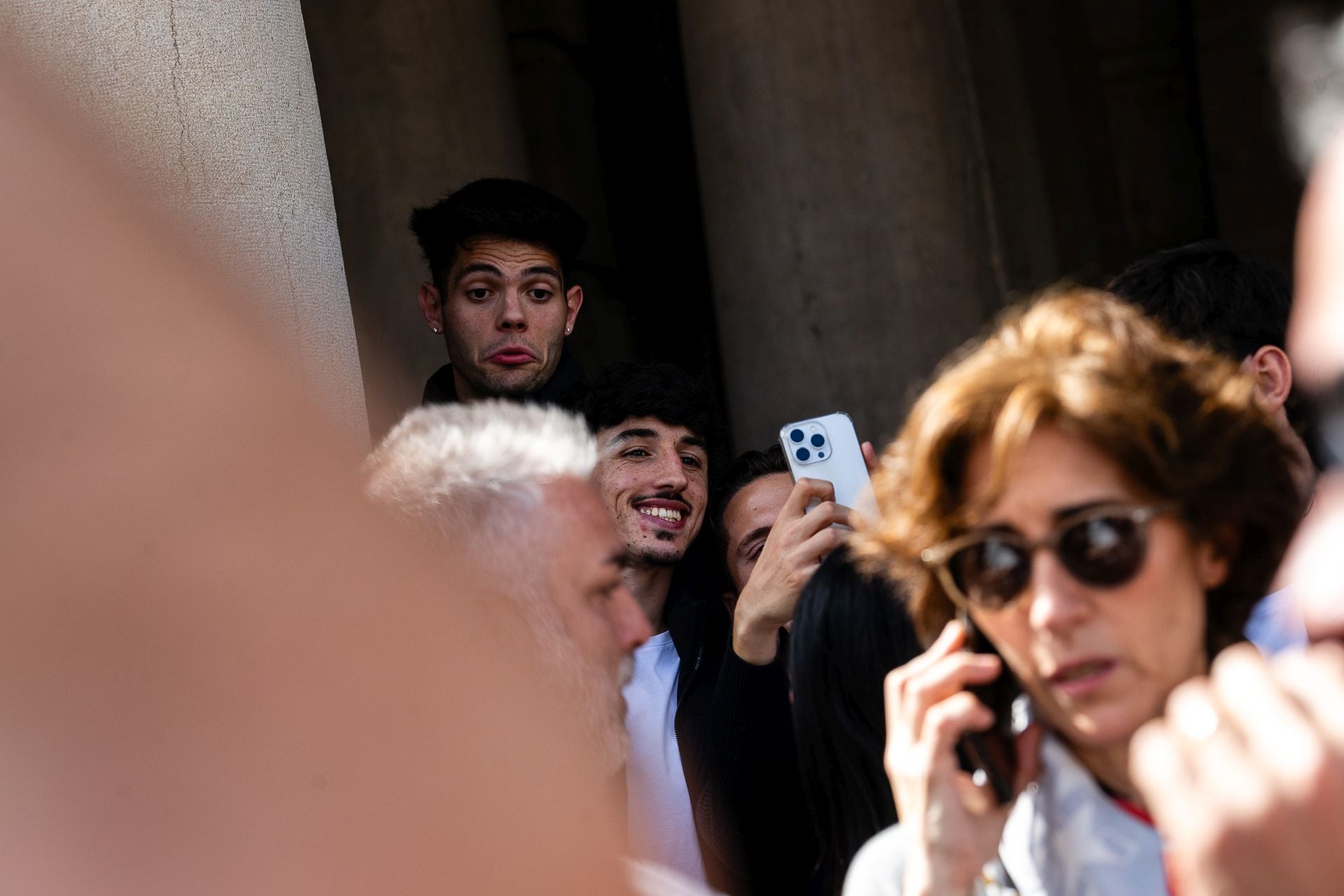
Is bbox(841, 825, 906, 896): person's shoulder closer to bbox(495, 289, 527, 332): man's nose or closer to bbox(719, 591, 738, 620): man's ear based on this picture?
bbox(719, 591, 738, 620): man's ear

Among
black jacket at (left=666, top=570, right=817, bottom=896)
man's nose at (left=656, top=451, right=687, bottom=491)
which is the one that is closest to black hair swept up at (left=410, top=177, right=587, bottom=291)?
man's nose at (left=656, top=451, right=687, bottom=491)

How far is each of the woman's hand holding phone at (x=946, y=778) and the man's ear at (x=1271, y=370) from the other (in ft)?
4.40

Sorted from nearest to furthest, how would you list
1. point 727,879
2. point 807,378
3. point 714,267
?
point 727,879 < point 807,378 < point 714,267

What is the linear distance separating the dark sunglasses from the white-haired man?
746 millimetres

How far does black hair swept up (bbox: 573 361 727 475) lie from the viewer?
4160mm

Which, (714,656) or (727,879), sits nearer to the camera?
(727,879)

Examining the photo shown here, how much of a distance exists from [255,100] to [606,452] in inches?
57.8

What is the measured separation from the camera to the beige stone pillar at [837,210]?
6.42m

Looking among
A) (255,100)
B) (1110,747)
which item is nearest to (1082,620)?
(1110,747)

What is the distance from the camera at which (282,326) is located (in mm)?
2570

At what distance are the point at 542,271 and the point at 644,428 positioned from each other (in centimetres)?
65

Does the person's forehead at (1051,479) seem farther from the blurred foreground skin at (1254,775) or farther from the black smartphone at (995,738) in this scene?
the blurred foreground skin at (1254,775)

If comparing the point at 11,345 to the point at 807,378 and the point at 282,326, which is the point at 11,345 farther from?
the point at 807,378

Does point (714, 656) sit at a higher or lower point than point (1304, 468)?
lower
